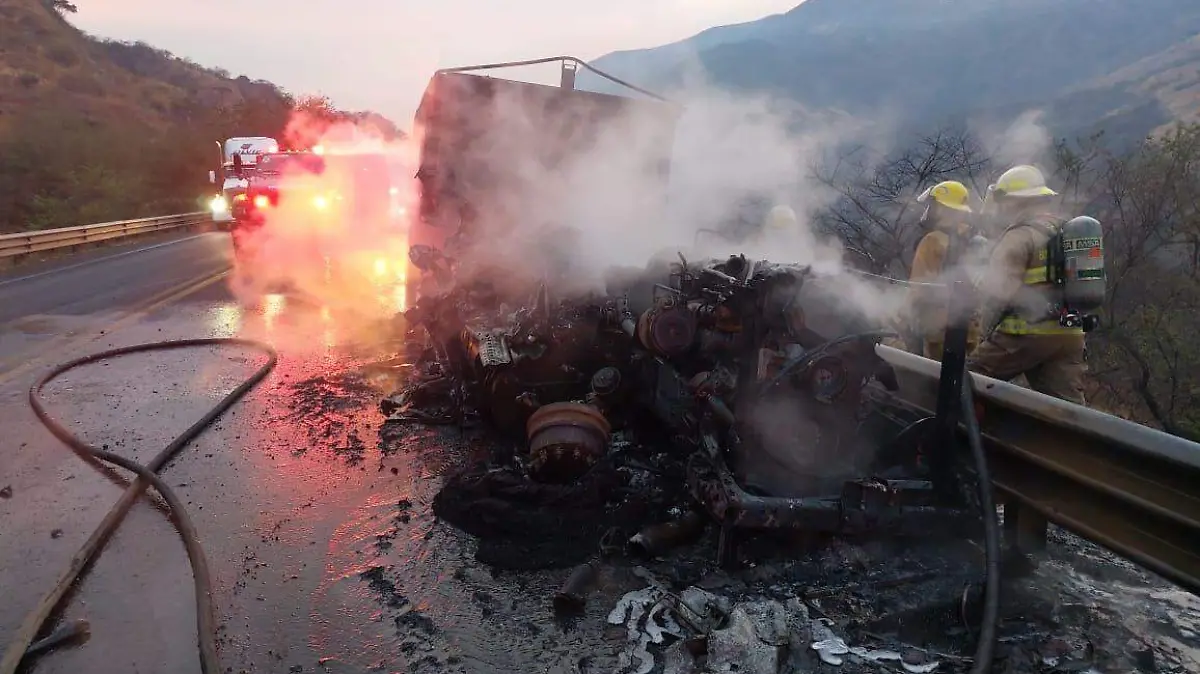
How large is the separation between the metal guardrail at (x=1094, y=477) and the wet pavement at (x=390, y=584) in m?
0.43

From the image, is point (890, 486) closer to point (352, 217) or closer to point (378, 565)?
point (378, 565)

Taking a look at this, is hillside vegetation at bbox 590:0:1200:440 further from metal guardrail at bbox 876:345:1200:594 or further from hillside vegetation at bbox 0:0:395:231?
hillside vegetation at bbox 0:0:395:231

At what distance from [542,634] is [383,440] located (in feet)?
8.96

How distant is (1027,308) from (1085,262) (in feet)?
1.77

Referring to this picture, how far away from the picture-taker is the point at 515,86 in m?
8.66

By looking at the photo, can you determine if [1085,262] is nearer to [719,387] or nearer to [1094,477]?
[1094,477]

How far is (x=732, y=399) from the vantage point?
4051mm

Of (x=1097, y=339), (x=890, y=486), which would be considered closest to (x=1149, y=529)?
(x=890, y=486)

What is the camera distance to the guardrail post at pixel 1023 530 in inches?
139

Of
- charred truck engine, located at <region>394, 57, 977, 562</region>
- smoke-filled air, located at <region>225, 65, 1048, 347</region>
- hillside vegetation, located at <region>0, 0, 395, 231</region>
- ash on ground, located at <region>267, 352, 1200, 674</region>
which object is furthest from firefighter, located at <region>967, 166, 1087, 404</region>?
hillside vegetation, located at <region>0, 0, 395, 231</region>

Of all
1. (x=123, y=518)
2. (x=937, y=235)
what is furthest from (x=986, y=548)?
(x=123, y=518)

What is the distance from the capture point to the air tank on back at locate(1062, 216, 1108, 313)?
4133 mm

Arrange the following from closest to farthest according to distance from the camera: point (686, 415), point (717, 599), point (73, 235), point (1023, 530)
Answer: point (717, 599) → point (1023, 530) → point (686, 415) → point (73, 235)

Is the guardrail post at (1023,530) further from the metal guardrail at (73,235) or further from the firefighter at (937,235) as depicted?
the metal guardrail at (73,235)
